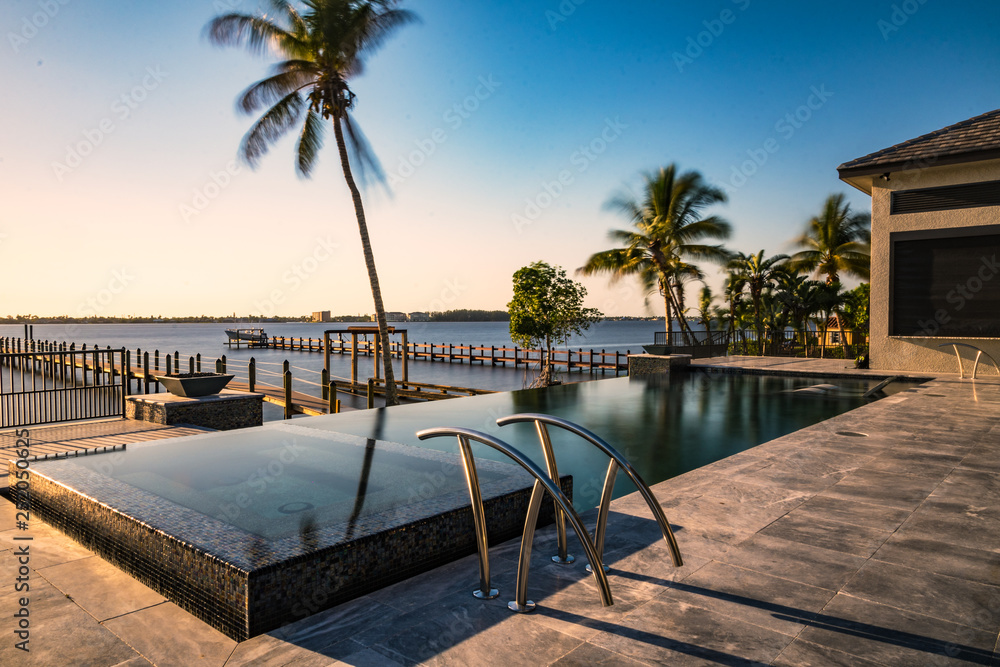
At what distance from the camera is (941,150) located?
43.0 ft

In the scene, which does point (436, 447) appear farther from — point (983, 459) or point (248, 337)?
point (248, 337)

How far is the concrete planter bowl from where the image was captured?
7.99 meters

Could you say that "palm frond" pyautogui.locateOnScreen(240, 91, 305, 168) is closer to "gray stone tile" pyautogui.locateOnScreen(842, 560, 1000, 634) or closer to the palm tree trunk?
the palm tree trunk

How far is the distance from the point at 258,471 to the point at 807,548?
12.6 feet

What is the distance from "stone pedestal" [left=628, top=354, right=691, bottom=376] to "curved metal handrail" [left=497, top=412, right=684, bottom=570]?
41.7 ft

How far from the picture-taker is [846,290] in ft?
85.5

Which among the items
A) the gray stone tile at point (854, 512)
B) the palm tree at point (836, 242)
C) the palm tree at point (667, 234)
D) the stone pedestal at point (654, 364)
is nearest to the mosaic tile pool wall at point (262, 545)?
the gray stone tile at point (854, 512)

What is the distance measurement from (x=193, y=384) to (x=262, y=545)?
5965 millimetres

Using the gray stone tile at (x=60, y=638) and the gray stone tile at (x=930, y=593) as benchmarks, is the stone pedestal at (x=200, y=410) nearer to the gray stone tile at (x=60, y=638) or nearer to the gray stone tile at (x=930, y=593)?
the gray stone tile at (x=60, y=638)

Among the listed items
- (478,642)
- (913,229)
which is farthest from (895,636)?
(913,229)

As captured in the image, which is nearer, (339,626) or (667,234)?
(339,626)

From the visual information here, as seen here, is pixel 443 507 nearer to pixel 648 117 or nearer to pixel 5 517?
pixel 5 517

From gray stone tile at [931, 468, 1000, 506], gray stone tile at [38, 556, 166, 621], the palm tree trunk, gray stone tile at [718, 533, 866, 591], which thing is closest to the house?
gray stone tile at [931, 468, 1000, 506]

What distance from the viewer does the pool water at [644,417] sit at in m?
6.78
